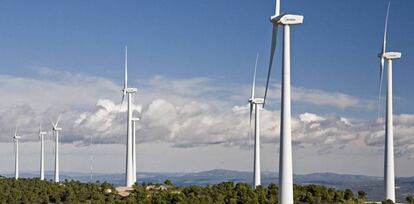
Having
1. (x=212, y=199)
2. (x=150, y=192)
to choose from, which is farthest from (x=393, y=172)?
(x=150, y=192)

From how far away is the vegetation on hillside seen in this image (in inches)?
5002

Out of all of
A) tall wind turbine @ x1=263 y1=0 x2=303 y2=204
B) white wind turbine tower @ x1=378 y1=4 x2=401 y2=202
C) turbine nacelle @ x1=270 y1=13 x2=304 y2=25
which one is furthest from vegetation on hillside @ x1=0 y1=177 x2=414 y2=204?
turbine nacelle @ x1=270 y1=13 x2=304 y2=25

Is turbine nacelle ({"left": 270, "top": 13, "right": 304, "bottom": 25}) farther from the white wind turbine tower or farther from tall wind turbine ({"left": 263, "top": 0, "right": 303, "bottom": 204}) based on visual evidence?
the white wind turbine tower

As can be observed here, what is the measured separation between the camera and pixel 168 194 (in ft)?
454

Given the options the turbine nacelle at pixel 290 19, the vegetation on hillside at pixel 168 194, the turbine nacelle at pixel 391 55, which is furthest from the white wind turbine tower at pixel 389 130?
the turbine nacelle at pixel 290 19

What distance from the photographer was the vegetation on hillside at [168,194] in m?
127

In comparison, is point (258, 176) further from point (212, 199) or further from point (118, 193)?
point (118, 193)

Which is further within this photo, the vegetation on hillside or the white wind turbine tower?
the vegetation on hillside

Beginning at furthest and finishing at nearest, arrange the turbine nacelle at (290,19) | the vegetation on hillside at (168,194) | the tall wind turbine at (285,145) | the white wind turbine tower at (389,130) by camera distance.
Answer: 1. the vegetation on hillside at (168,194)
2. the white wind turbine tower at (389,130)
3. the turbine nacelle at (290,19)
4. the tall wind turbine at (285,145)

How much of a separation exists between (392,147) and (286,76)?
1641 inches

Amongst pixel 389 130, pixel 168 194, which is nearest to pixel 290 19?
Result: pixel 389 130

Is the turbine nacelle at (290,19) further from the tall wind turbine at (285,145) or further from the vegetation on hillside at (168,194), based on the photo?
the vegetation on hillside at (168,194)

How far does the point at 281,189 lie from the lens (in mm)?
66812

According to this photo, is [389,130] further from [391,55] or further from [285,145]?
[285,145]
